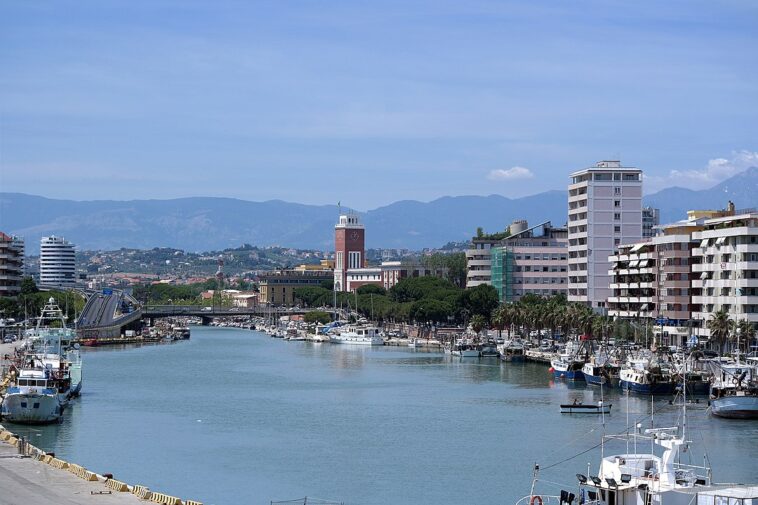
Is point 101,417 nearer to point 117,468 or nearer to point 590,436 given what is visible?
point 117,468

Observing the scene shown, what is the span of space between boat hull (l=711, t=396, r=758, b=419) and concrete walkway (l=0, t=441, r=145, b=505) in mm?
40028

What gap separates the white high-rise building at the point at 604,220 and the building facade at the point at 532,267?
26.0m

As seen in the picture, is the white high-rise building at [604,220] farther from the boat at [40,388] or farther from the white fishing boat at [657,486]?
the white fishing boat at [657,486]

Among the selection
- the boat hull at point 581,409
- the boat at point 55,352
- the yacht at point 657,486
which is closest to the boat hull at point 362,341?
the boat at point 55,352

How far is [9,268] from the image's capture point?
174000mm

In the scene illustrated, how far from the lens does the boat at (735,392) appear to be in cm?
7312

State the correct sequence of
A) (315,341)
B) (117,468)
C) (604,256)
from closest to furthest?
(117,468), (604,256), (315,341)

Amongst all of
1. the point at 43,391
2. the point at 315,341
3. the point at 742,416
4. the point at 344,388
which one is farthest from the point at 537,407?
the point at 315,341

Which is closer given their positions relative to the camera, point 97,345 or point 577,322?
point 577,322

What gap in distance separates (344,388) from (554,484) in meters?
49.8

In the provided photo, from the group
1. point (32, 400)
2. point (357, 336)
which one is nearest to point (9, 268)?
point (357, 336)

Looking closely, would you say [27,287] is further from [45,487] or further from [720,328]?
[45,487]

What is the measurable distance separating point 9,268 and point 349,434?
377 ft

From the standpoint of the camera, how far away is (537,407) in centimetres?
8262
